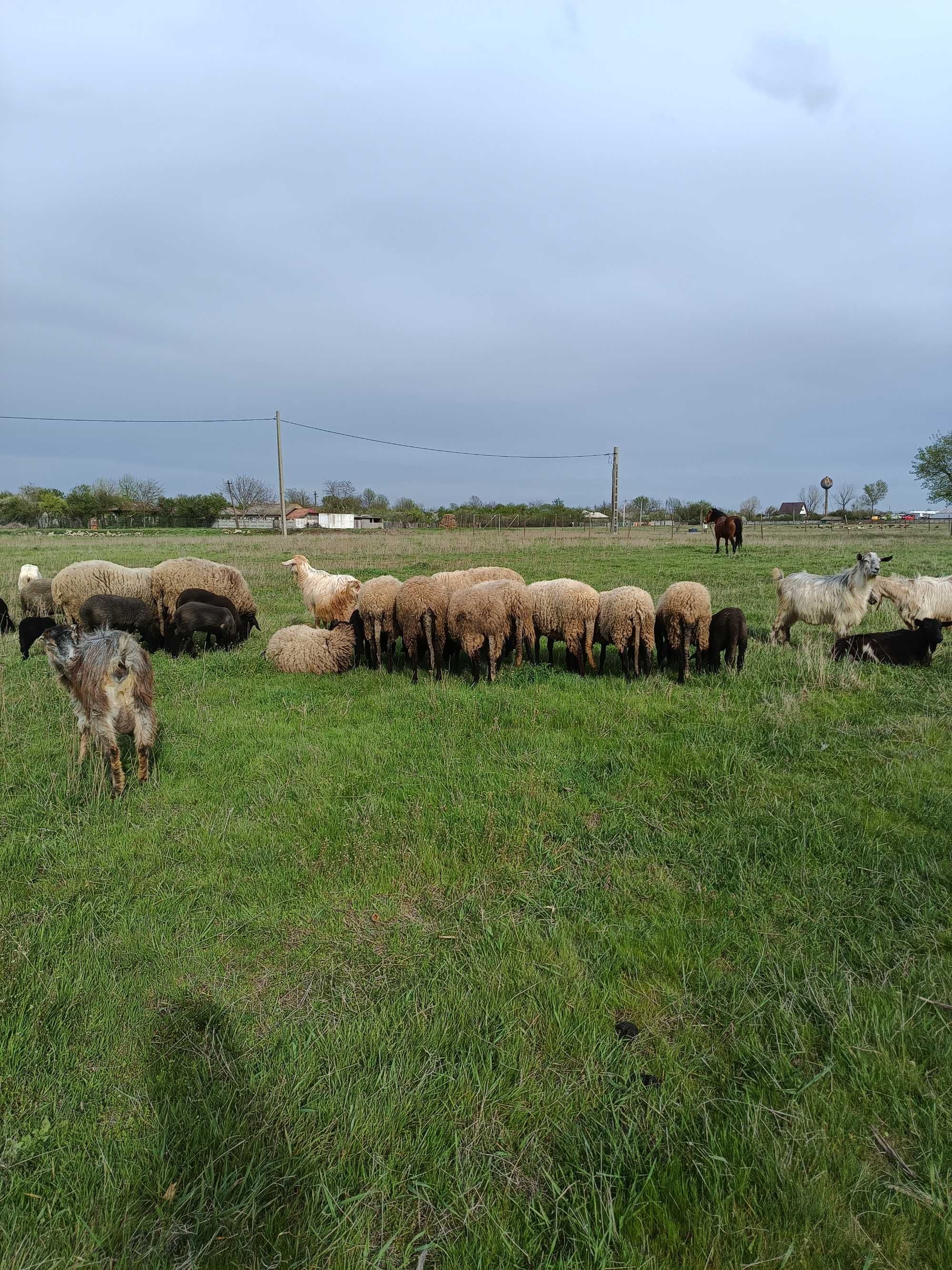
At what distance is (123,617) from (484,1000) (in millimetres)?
9895

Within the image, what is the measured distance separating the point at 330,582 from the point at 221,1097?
34.9ft

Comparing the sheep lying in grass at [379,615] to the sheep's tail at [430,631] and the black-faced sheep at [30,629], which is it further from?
the black-faced sheep at [30,629]

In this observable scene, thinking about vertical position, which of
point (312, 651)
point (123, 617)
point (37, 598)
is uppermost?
point (37, 598)

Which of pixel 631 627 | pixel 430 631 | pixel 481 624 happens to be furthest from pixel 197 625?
pixel 631 627

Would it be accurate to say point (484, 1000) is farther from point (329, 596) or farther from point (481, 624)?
point (329, 596)

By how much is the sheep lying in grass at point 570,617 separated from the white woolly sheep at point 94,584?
782 cm

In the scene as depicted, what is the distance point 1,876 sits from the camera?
3.84 m

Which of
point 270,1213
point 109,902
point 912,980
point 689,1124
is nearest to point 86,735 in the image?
point 109,902

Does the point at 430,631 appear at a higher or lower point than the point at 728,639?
higher

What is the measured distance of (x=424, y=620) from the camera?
8484 millimetres

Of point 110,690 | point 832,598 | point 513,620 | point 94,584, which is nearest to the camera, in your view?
point 110,690

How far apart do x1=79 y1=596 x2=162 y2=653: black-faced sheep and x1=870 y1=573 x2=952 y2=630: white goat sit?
1267 centimetres

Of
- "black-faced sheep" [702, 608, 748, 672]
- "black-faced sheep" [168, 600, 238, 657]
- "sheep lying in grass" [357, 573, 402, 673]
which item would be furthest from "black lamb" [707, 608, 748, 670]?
"black-faced sheep" [168, 600, 238, 657]

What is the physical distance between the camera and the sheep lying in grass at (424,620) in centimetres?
844
